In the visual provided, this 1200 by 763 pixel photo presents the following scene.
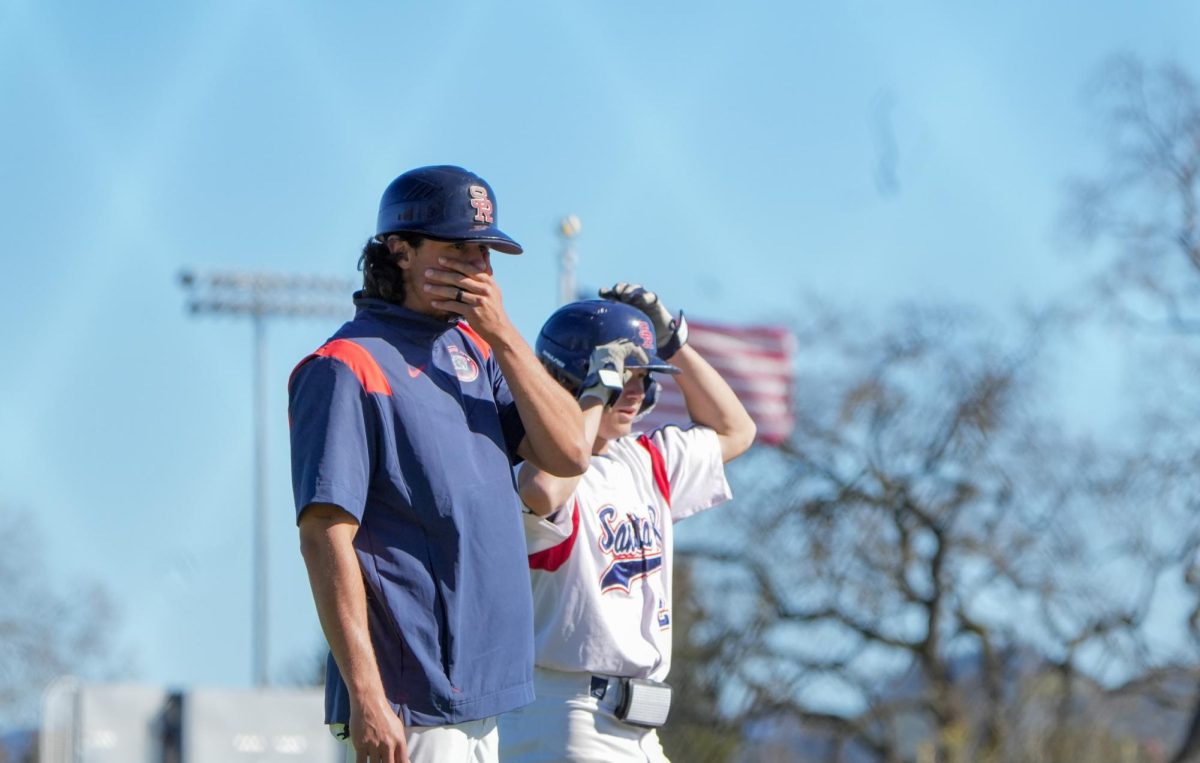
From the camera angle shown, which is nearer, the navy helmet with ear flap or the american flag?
the navy helmet with ear flap

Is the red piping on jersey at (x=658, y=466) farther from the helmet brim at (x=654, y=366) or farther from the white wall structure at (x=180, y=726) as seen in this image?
the white wall structure at (x=180, y=726)

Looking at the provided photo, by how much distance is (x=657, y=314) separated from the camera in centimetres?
598

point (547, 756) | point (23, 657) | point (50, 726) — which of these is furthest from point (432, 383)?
point (23, 657)

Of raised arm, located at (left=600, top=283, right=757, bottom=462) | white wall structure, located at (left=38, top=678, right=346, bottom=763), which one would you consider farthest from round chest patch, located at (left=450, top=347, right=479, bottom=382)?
white wall structure, located at (left=38, top=678, right=346, bottom=763)

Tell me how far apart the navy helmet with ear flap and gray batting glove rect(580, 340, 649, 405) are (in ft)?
0.63

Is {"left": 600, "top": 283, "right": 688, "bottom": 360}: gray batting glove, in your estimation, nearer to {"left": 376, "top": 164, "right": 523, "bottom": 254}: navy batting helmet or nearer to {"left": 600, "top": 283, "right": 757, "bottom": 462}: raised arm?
{"left": 600, "top": 283, "right": 757, "bottom": 462}: raised arm

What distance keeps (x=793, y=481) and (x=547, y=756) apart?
72.4ft

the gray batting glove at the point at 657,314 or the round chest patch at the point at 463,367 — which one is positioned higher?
the gray batting glove at the point at 657,314

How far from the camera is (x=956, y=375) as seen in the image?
85.1ft

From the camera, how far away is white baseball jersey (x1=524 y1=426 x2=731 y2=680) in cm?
505

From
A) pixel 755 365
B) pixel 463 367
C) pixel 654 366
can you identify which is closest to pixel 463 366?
pixel 463 367

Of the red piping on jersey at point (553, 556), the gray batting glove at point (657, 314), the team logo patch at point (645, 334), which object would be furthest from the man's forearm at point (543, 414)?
the gray batting glove at point (657, 314)

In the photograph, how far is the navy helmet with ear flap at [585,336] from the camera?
17.8ft

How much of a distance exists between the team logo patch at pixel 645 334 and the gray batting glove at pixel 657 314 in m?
0.33
